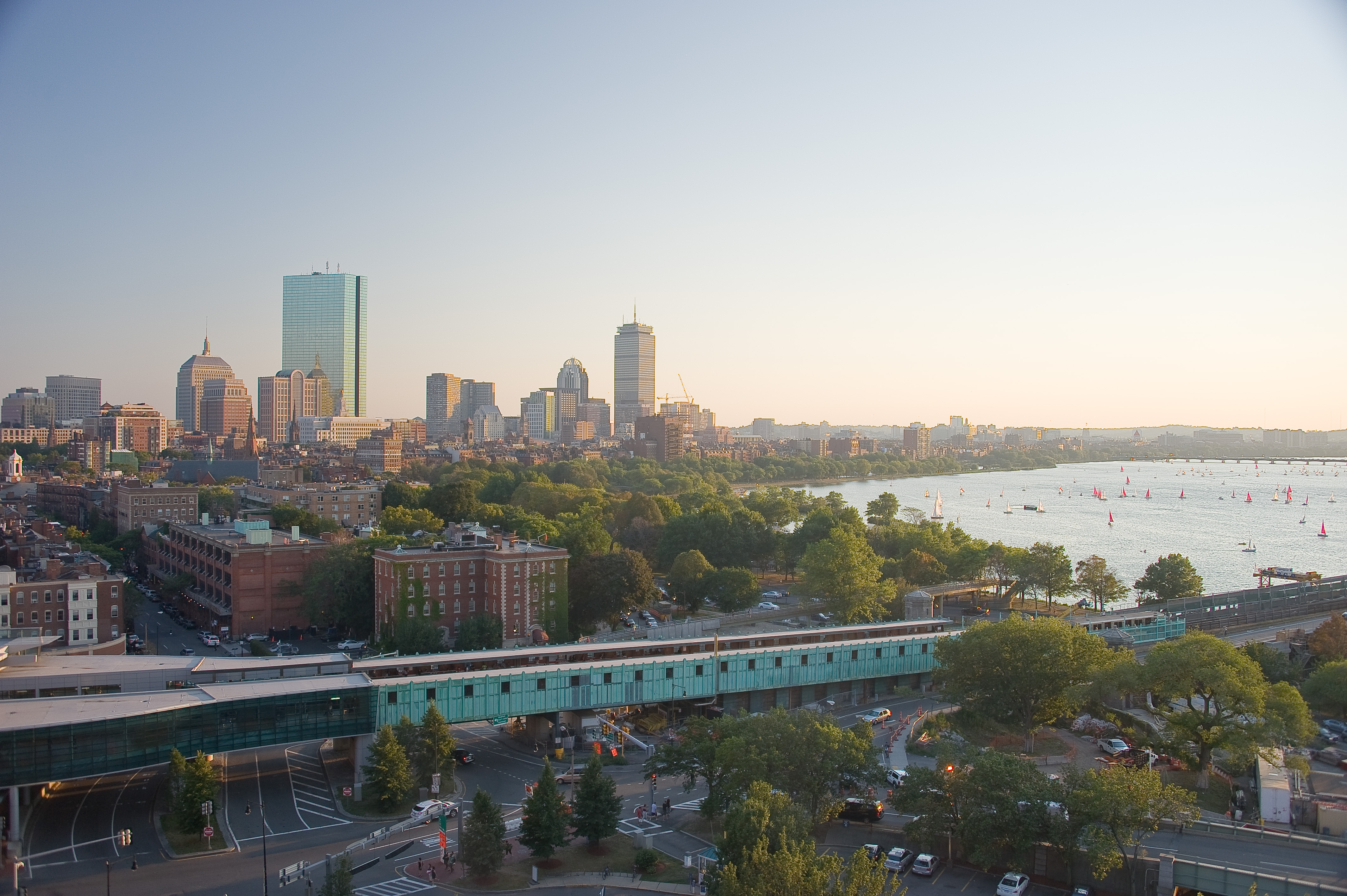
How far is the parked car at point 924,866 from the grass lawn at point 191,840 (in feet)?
32.0

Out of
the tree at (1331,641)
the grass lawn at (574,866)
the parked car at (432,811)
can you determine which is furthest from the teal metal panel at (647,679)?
the tree at (1331,641)

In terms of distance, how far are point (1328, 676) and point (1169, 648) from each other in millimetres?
5723

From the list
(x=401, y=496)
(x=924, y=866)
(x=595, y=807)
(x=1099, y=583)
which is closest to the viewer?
(x=924, y=866)

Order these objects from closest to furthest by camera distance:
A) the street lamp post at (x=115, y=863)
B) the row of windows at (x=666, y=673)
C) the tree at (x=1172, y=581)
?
the street lamp post at (x=115, y=863) < the row of windows at (x=666, y=673) < the tree at (x=1172, y=581)

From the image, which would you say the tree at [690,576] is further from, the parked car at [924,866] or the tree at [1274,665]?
the parked car at [924,866]

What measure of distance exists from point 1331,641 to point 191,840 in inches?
1002

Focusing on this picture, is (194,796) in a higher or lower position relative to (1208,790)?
higher

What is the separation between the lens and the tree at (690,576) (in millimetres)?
37500

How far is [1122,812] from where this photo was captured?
1364 centimetres

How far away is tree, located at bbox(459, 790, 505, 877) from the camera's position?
1402 cm

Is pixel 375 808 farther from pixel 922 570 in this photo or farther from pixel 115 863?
pixel 922 570

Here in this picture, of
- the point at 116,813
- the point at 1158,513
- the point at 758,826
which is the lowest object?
the point at 116,813

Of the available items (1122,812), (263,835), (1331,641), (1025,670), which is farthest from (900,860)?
(1331,641)

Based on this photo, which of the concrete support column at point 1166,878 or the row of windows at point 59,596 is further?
the row of windows at point 59,596
